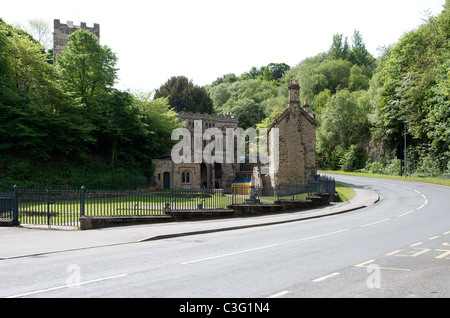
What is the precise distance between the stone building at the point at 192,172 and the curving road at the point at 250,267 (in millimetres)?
25937

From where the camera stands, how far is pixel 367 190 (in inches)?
1649

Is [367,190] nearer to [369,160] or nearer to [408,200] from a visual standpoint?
[408,200]

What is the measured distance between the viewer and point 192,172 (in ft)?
159

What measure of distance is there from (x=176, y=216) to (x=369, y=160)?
174 feet

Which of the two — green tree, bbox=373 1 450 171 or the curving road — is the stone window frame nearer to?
green tree, bbox=373 1 450 171

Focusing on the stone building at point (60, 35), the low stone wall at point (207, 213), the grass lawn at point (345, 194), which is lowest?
the grass lawn at point (345, 194)

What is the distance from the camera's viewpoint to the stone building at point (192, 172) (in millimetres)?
47469

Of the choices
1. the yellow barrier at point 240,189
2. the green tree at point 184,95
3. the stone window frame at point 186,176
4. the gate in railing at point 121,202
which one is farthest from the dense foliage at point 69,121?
the green tree at point 184,95

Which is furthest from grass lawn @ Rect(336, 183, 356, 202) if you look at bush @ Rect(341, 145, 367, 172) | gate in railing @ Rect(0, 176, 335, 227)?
bush @ Rect(341, 145, 367, 172)

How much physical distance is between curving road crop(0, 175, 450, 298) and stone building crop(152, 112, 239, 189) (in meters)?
25.9

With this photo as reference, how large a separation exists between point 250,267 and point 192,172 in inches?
1552

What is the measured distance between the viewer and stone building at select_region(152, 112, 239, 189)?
156 ft

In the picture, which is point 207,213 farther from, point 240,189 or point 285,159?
point 285,159

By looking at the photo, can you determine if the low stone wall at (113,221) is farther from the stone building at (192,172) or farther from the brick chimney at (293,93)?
the brick chimney at (293,93)
